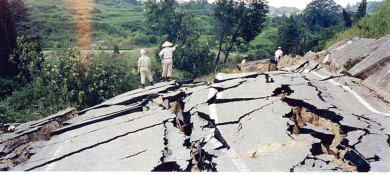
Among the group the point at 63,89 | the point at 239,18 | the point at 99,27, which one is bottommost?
the point at 63,89

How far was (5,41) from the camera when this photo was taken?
22.0 m

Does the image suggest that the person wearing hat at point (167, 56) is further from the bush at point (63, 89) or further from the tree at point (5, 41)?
the tree at point (5, 41)

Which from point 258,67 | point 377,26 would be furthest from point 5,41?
point 377,26

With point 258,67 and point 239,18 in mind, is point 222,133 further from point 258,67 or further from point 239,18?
point 239,18

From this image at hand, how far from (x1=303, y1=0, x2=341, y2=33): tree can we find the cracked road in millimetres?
72090

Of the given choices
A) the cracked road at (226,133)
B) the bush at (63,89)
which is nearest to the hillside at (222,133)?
the cracked road at (226,133)

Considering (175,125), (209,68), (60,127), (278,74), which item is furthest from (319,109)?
(209,68)

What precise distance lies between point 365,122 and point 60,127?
6525 mm

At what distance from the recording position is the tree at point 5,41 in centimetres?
2192

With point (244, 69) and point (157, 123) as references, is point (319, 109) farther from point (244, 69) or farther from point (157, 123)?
point (244, 69)

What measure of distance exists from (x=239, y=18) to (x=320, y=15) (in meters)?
52.2

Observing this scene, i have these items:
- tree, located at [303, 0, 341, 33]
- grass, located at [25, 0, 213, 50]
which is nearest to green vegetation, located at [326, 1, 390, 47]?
grass, located at [25, 0, 213, 50]

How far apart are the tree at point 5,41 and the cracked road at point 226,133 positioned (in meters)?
15.9

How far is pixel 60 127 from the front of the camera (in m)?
8.09
